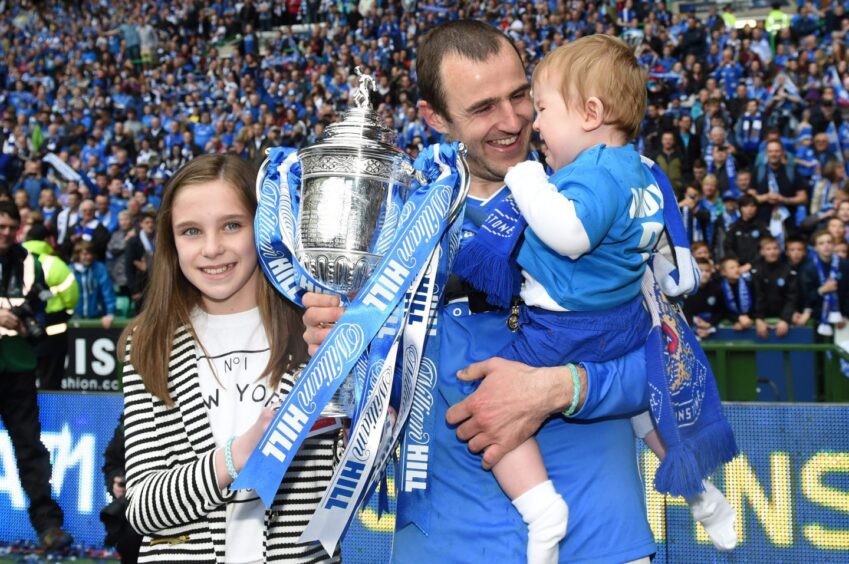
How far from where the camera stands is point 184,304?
2404mm

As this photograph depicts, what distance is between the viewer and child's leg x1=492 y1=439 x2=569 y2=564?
2.02m

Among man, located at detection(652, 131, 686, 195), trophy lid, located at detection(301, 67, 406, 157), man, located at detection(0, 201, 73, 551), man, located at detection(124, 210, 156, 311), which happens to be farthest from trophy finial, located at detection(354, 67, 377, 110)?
man, located at detection(652, 131, 686, 195)

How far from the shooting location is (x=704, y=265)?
954 centimetres

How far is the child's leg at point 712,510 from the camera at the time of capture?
91.1 inches

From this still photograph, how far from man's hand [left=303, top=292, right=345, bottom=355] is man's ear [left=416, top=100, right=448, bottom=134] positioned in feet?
2.75

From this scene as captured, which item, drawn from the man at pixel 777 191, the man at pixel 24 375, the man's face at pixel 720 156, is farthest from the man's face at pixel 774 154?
the man at pixel 24 375

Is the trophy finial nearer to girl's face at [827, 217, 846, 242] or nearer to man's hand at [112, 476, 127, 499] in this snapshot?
man's hand at [112, 476, 127, 499]

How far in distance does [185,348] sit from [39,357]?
269 inches

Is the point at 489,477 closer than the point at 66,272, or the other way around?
the point at 489,477

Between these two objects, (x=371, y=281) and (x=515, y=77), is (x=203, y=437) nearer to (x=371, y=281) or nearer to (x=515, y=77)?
(x=371, y=281)

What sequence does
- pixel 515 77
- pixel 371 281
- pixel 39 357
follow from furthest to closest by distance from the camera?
pixel 39 357 → pixel 515 77 → pixel 371 281

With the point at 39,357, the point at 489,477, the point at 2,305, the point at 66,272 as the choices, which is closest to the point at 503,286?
the point at 489,477

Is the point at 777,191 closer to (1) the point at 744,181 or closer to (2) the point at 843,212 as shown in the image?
(1) the point at 744,181

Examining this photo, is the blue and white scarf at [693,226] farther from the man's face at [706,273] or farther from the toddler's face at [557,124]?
the toddler's face at [557,124]
